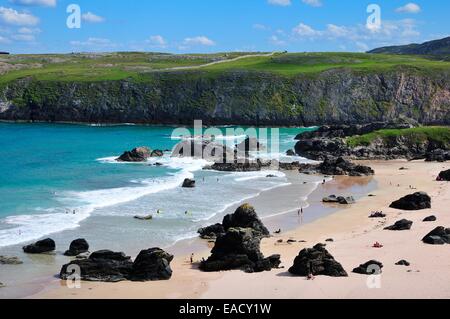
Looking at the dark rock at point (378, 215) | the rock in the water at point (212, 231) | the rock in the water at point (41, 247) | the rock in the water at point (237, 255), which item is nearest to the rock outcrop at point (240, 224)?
the rock in the water at point (212, 231)

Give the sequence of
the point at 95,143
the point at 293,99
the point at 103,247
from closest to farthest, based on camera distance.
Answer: the point at 103,247 → the point at 95,143 → the point at 293,99

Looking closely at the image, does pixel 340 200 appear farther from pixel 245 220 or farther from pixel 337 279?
pixel 337 279

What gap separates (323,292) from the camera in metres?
26.3

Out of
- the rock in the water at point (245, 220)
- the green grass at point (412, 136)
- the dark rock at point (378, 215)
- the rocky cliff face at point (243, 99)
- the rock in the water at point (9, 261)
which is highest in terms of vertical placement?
the rocky cliff face at point (243, 99)

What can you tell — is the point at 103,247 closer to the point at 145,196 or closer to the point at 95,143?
the point at 145,196

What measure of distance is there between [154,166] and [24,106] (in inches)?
3199

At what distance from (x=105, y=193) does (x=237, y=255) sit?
25.5 m

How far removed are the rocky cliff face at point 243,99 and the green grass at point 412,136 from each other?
164ft

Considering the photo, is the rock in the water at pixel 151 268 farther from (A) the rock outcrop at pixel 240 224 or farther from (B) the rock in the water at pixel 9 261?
(A) the rock outcrop at pixel 240 224

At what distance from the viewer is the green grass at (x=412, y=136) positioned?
280ft

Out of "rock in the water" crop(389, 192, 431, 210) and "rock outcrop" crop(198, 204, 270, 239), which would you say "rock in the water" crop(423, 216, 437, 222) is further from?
"rock outcrop" crop(198, 204, 270, 239)

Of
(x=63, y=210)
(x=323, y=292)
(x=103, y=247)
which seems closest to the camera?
(x=323, y=292)

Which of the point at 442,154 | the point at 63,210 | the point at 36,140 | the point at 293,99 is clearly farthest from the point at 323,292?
the point at 293,99

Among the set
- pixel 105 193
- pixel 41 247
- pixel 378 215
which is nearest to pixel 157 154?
pixel 105 193
